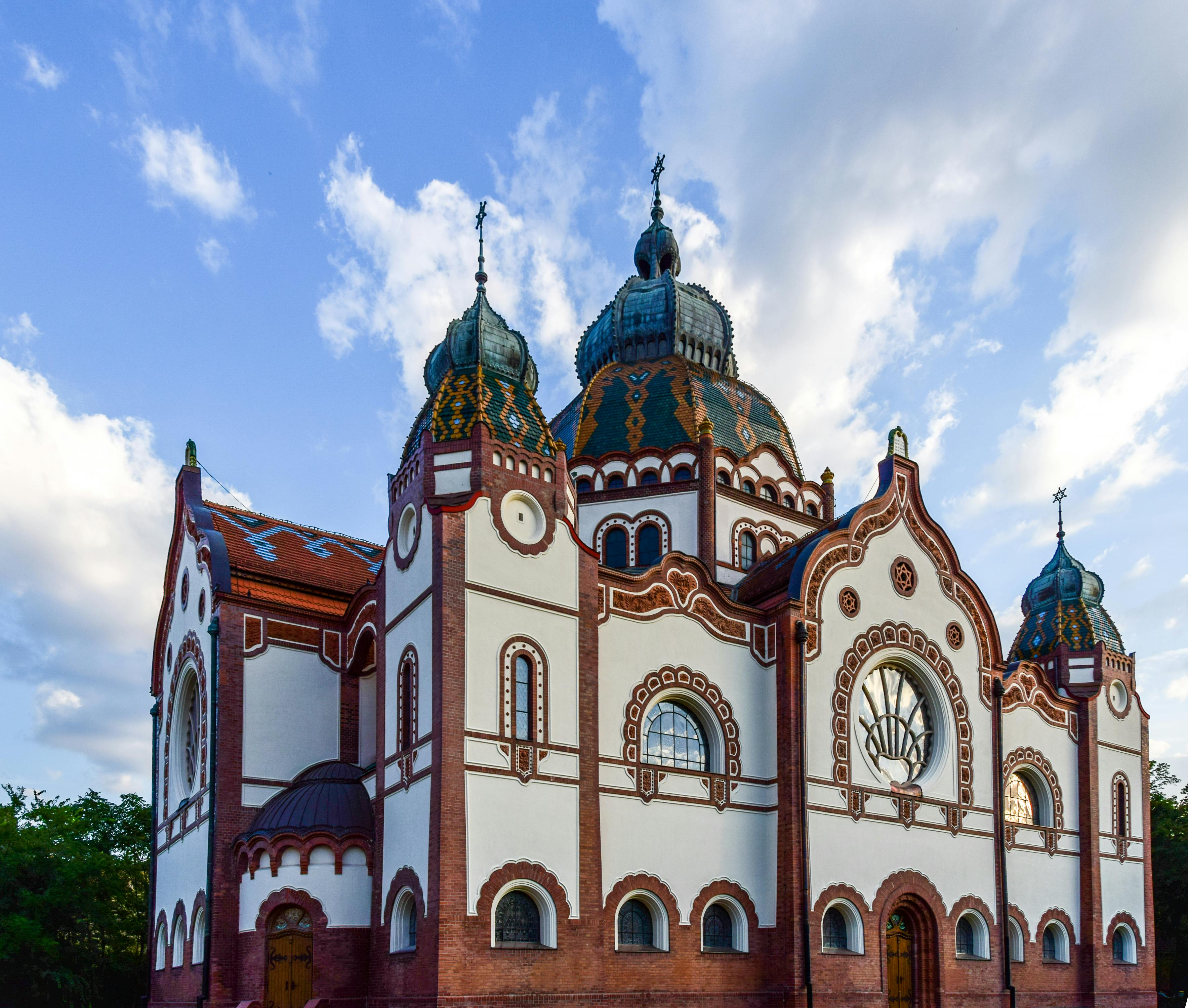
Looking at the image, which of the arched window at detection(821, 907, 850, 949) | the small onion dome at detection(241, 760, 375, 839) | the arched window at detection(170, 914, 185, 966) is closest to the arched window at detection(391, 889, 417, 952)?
the small onion dome at detection(241, 760, 375, 839)

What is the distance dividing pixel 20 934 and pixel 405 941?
16.6 m

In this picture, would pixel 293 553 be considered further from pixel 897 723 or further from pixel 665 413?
pixel 897 723

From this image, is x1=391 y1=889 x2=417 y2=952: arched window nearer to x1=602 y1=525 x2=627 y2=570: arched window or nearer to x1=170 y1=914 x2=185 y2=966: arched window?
x1=170 y1=914 x2=185 y2=966: arched window

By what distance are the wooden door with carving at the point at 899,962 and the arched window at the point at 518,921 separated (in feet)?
29.9

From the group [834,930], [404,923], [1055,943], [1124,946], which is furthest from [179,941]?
[1124,946]

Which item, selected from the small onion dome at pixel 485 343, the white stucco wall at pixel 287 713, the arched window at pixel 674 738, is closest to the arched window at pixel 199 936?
the white stucco wall at pixel 287 713

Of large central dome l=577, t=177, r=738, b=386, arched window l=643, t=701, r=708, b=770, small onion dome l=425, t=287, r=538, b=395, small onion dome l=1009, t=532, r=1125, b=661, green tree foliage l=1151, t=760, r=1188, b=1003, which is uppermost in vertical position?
large central dome l=577, t=177, r=738, b=386

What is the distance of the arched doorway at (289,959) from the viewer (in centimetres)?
2130

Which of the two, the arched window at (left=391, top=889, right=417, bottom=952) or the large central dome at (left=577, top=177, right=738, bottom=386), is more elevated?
the large central dome at (left=577, top=177, right=738, bottom=386)

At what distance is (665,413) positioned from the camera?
3253cm

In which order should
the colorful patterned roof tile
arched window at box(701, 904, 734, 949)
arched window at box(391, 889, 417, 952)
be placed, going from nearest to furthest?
arched window at box(391, 889, 417, 952), arched window at box(701, 904, 734, 949), the colorful patterned roof tile

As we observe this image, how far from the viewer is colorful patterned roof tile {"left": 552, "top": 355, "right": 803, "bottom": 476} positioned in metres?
32.2

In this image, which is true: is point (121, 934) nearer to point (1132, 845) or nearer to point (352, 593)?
point (352, 593)

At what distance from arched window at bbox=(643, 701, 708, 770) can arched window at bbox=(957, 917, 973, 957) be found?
26.7 ft
